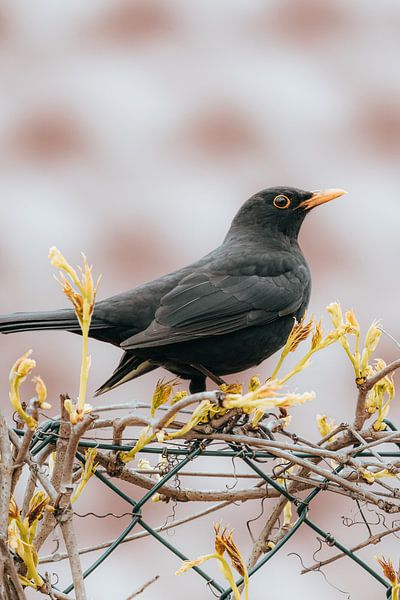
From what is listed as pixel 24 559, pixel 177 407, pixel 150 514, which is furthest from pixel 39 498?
pixel 150 514

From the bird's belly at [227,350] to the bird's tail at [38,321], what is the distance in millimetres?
285

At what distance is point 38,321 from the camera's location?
10.1 ft

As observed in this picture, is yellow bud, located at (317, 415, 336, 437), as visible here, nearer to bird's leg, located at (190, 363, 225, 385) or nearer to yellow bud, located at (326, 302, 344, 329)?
yellow bud, located at (326, 302, 344, 329)

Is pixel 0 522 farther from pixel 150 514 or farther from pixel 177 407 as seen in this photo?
pixel 150 514

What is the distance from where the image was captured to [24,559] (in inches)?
65.3

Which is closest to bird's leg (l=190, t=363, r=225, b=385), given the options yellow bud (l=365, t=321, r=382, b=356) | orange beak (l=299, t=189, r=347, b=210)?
orange beak (l=299, t=189, r=347, b=210)

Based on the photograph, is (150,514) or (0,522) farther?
(150,514)

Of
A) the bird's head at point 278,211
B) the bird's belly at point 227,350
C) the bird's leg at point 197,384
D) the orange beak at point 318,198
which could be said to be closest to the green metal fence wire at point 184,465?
the bird's belly at point 227,350

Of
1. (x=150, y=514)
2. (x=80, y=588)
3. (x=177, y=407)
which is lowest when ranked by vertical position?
(x=150, y=514)

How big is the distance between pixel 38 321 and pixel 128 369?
0.33 meters

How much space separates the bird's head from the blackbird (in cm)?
16

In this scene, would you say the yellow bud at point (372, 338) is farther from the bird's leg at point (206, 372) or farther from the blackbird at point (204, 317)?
the bird's leg at point (206, 372)

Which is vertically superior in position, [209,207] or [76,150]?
[76,150]

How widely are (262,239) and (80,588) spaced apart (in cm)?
254
